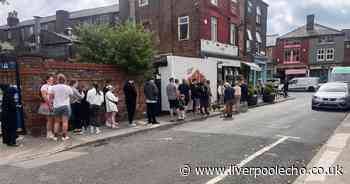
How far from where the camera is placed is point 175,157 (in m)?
6.39

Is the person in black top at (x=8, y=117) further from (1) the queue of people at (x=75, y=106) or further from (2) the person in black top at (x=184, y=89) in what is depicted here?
(2) the person in black top at (x=184, y=89)

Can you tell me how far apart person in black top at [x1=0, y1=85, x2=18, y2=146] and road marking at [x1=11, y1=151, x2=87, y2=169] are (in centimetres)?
150

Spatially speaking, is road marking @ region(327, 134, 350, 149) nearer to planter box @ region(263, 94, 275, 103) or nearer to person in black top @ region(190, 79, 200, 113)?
person in black top @ region(190, 79, 200, 113)

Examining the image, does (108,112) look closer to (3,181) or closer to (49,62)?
(49,62)

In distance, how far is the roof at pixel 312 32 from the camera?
1840 inches

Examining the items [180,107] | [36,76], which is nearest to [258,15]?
[180,107]

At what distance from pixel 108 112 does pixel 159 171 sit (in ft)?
17.2

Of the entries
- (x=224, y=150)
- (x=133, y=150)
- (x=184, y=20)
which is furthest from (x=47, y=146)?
(x=184, y=20)

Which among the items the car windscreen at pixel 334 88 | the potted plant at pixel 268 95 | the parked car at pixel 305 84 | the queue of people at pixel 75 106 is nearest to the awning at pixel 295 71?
the parked car at pixel 305 84

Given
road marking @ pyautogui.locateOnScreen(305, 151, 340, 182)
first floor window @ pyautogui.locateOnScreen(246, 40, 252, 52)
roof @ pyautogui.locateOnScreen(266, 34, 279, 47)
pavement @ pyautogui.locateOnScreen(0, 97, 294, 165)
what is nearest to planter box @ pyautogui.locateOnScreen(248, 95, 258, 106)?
pavement @ pyautogui.locateOnScreen(0, 97, 294, 165)

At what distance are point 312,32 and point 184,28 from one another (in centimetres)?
3586

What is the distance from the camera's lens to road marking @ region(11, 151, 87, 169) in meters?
6.08

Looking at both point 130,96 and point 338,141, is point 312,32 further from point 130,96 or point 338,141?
point 130,96

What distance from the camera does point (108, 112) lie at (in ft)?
33.4
